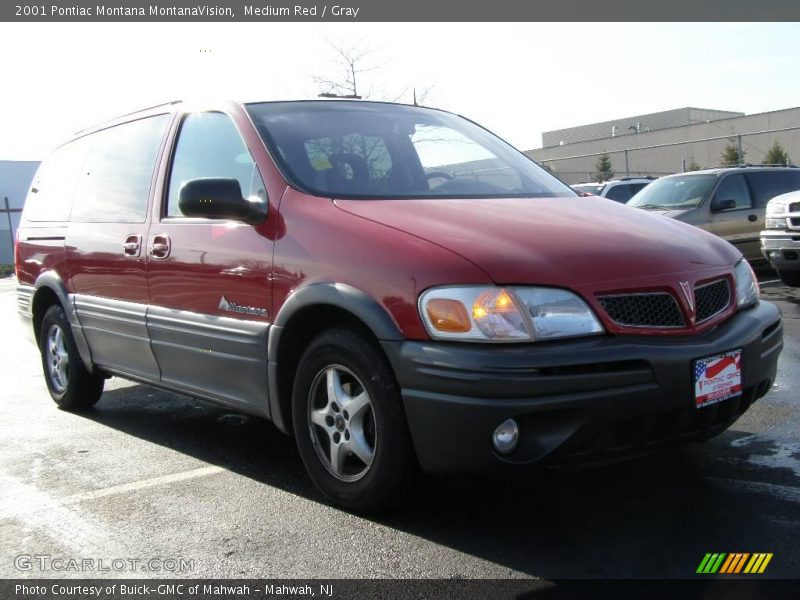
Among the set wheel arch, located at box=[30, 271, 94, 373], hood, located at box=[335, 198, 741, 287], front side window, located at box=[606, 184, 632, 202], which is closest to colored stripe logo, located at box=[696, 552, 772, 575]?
hood, located at box=[335, 198, 741, 287]

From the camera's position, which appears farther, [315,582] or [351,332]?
[351,332]

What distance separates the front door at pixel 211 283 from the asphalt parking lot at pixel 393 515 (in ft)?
1.57

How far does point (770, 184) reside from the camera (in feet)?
40.5

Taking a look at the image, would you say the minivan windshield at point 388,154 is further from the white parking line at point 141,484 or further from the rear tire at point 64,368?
the rear tire at point 64,368

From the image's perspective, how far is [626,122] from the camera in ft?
213

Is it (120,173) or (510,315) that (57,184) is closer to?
(120,173)

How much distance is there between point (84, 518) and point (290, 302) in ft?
4.29

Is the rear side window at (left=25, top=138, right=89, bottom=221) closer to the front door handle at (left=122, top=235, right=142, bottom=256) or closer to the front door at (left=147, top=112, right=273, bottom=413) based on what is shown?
the front door handle at (left=122, top=235, right=142, bottom=256)

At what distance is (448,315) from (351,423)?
0.68 meters

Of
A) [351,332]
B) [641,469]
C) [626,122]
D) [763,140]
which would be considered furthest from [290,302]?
[626,122]

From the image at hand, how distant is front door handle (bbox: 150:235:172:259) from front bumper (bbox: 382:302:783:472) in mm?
1698

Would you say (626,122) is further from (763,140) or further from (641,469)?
(641,469)

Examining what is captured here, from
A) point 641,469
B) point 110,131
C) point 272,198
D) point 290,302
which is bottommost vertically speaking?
point 641,469

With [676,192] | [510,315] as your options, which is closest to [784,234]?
[676,192]
